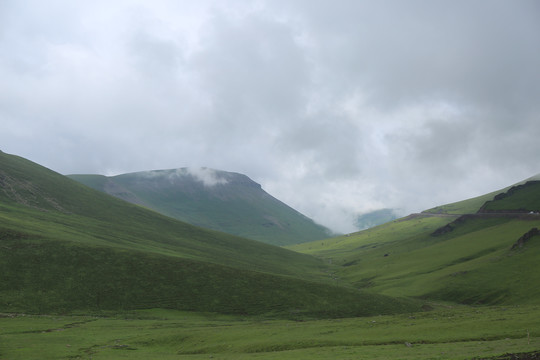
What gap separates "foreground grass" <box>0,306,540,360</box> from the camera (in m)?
41.1

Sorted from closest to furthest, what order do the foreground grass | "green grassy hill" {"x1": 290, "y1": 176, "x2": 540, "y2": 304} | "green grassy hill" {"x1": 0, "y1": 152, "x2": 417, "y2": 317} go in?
1. the foreground grass
2. "green grassy hill" {"x1": 0, "y1": 152, "x2": 417, "y2": 317}
3. "green grassy hill" {"x1": 290, "y1": 176, "x2": 540, "y2": 304}

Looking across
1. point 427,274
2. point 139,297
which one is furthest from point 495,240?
point 139,297

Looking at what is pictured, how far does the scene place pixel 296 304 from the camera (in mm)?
104938

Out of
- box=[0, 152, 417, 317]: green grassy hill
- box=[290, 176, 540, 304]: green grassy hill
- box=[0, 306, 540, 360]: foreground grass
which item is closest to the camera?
box=[0, 306, 540, 360]: foreground grass

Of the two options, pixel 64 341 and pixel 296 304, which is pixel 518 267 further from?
pixel 64 341

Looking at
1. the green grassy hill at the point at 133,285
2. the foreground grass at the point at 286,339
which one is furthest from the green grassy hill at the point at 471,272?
the foreground grass at the point at 286,339

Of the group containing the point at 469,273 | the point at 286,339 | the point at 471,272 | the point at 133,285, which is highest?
the point at 471,272

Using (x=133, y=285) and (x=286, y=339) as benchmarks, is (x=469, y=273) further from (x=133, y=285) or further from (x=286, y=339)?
(x=133, y=285)

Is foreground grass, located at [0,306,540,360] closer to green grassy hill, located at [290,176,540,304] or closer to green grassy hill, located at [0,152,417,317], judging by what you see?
green grassy hill, located at [0,152,417,317]

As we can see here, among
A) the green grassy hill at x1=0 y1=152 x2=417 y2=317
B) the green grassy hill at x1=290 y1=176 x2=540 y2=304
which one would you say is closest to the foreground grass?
the green grassy hill at x1=0 y1=152 x2=417 y2=317

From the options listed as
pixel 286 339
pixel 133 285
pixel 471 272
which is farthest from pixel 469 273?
pixel 133 285

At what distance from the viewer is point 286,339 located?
5631 cm

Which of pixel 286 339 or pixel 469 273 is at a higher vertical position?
pixel 469 273

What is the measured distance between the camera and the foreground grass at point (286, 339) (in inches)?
1617
